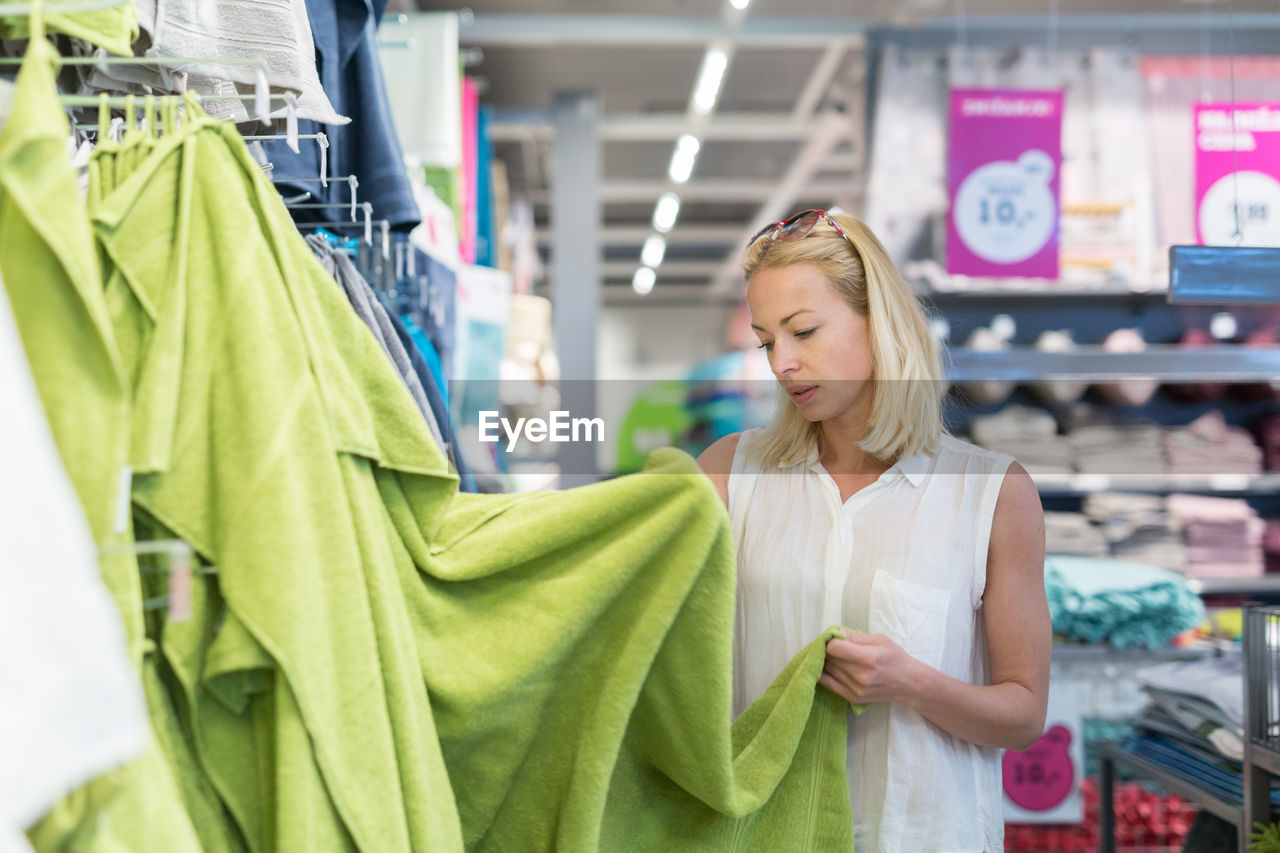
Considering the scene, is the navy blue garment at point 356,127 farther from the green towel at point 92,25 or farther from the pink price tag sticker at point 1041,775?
the pink price tag sticker at point 1041,775

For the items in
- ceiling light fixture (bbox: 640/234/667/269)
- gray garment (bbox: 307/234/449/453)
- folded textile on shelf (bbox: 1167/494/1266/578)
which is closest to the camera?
gray garment (bbox: 307/234/449/453)

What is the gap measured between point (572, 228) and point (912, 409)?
14.0ft

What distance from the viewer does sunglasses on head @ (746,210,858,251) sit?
150 cm

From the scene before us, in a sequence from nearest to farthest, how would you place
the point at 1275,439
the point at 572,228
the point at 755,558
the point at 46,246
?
the point at 46,246
the point at 755,558
the point at 1275,439
the point at 572,228

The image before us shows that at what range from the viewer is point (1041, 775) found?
3.40m

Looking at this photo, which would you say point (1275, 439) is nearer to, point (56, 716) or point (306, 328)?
point (306, 328)

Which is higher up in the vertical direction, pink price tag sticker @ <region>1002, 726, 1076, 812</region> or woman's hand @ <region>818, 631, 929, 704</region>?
woman's hand @ <region>818, 631, 929, 704</region>

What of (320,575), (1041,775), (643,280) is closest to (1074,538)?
(1041,775)

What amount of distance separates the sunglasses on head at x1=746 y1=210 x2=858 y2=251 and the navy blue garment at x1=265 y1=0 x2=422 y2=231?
746mm

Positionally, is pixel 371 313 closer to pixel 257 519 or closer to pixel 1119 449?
pixel 257 519

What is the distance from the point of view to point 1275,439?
443cm

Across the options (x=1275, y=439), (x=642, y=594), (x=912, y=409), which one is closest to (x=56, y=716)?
(x=642, y=594)

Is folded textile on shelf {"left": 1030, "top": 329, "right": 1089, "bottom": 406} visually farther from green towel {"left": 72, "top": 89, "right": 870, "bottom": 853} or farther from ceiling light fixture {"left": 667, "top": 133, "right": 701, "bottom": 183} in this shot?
ceiling light fixture {"left": 667, "top": 133, "right": 701, "bottom": 183}

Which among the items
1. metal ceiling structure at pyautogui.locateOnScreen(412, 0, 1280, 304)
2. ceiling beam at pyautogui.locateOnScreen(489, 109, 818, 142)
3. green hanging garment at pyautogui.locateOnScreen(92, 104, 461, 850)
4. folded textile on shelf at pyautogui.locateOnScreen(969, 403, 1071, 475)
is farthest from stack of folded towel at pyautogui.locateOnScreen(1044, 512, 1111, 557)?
ceiling beam at pyautogui.locateOnScreen(489, 109, 818, 142)
